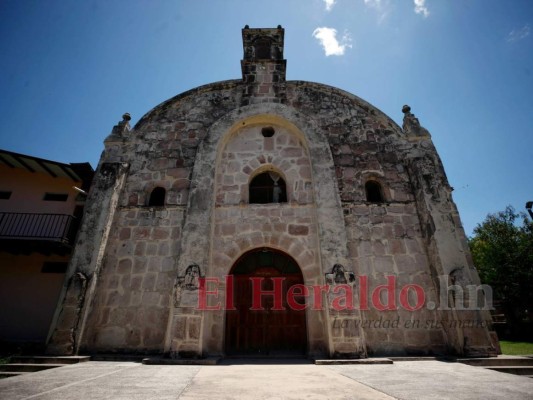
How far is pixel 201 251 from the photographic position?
6438 millimetres

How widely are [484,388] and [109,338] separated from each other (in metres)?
6.96

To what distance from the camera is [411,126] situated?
27.3 feet

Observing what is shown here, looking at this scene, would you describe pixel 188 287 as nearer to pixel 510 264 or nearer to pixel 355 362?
pixel 355 362

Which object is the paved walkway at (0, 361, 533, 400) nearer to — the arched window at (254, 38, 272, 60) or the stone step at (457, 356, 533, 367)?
the stone step at (457, 356, 533, 367)

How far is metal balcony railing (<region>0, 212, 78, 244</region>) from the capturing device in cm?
1073

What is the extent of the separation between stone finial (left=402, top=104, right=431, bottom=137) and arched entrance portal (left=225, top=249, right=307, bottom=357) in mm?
5398

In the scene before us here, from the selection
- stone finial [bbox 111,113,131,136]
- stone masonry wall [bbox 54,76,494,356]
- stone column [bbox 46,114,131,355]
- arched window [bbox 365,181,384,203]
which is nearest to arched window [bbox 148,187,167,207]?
stone masonry wall [bbox 54,76,494,356]

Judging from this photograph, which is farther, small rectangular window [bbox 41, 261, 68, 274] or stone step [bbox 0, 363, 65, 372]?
small rectangular window [bbox 41, 261, 68, 274]

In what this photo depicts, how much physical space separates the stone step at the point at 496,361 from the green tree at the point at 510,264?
1959 centimetres

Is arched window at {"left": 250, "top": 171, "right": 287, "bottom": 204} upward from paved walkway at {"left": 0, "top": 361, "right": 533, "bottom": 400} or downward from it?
upward

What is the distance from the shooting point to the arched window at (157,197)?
7.84m

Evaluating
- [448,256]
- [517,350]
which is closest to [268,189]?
[448,256]

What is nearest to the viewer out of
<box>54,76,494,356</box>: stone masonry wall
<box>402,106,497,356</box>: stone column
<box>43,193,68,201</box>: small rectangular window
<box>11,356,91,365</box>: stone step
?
<box>11,356,91,365</box>: stone step

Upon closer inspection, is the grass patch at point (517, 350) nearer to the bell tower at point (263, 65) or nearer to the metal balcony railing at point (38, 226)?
the bell tower at point (263, 65)
